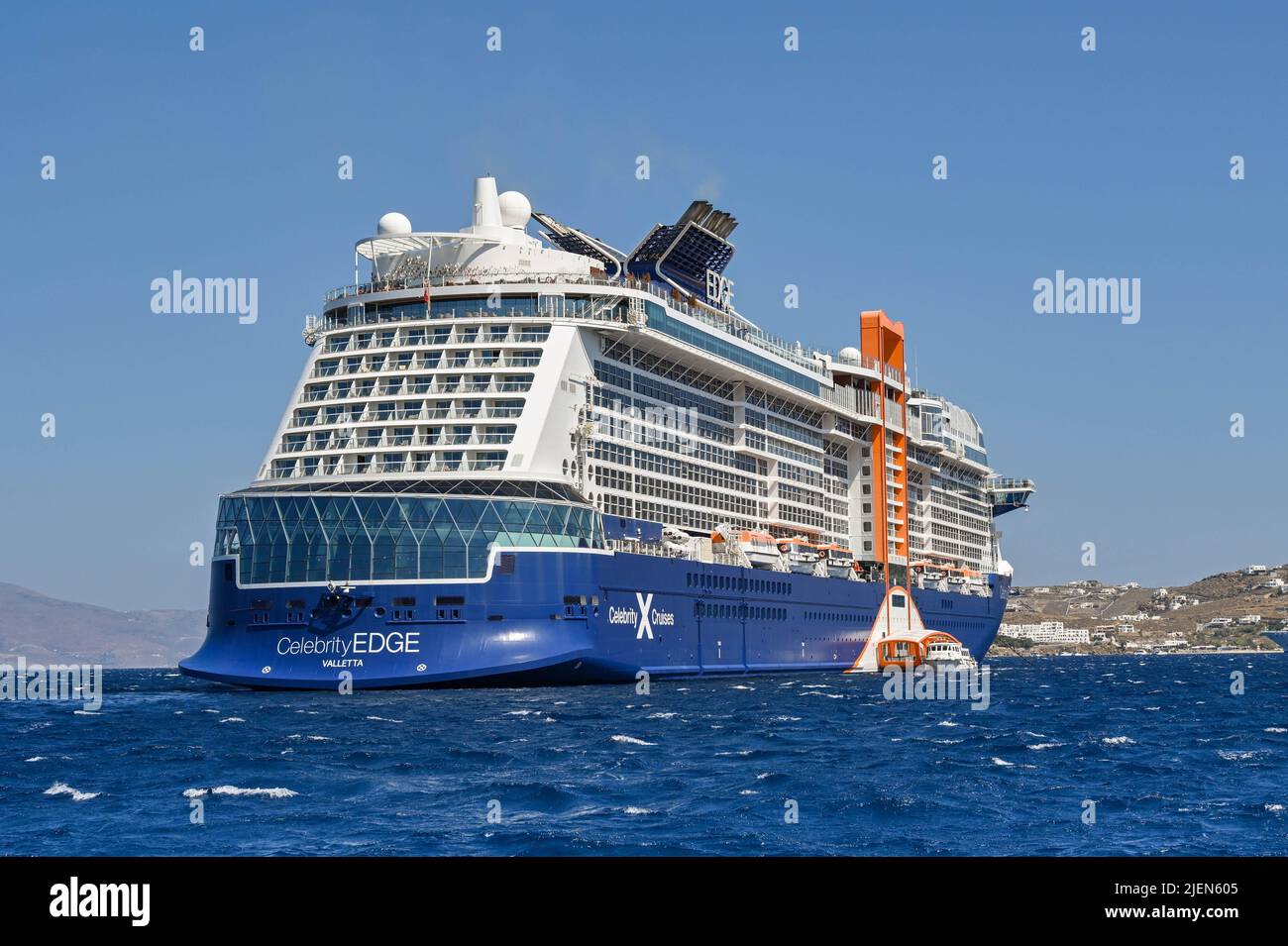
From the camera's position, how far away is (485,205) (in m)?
72.1

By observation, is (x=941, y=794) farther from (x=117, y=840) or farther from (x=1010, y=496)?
(x=1010, y=496)

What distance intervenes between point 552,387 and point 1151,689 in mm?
40112

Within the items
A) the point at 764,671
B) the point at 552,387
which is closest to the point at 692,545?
the point at 764,671

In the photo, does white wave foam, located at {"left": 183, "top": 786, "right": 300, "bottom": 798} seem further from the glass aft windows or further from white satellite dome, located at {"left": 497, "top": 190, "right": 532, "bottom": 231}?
white satellite dome, located at {"left": 497, "top": 190, "right": 532, "bottom": 231}

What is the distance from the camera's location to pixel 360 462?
6322 cm

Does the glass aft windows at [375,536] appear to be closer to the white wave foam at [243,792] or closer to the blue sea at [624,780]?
the blue sea at [624,780]

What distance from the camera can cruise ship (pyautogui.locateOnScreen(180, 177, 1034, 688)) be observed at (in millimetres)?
56094

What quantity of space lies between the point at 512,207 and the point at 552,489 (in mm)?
19117

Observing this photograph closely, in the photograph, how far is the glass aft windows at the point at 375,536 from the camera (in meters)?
55.9

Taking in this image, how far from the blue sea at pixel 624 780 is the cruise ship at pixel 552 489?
13.6 ft
